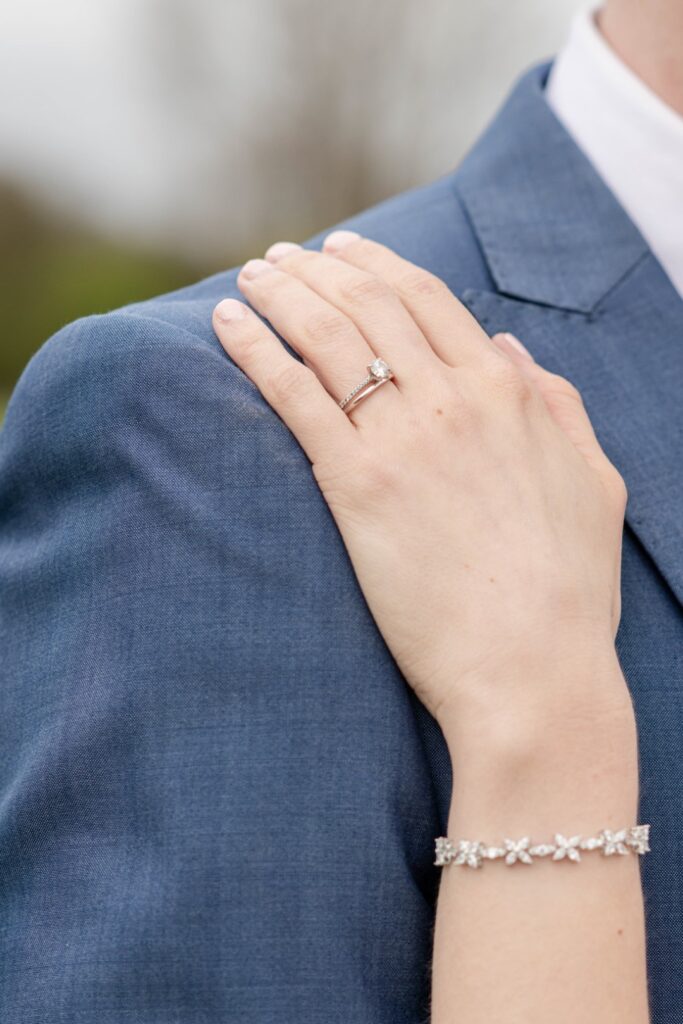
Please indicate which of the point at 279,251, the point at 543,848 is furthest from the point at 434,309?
the point at 543,848

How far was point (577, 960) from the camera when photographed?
1112 mm

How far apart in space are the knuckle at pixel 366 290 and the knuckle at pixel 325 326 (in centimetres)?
4

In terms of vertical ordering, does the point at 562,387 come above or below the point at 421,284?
below

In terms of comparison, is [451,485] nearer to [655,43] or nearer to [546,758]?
→ [546,758]

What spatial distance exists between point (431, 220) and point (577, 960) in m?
0.92

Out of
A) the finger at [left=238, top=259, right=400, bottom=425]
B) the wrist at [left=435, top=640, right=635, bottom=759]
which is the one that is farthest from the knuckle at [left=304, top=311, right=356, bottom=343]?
the wrist at [left=435, top=640, right=635, bottom=759]

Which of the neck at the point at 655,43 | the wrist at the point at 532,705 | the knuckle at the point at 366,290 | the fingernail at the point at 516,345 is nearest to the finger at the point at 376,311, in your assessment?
the knuckle at the point at 366,290

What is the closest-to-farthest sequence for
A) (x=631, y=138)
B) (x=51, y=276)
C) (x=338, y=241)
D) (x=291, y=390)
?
1. (x=291, y=390)
2. (x=338, y=241)
3. (x=631, y=138)
4. (x=51, y=276)

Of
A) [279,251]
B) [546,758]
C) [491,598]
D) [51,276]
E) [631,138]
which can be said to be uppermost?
[51,276]

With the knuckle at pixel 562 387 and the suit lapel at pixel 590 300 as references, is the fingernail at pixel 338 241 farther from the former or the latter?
the knuckle at pixel 562 387

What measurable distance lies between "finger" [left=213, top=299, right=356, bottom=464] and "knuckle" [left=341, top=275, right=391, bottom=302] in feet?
0.33

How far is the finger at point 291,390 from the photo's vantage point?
122cm

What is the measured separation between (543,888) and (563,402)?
1.75 ft

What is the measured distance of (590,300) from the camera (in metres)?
1.48
